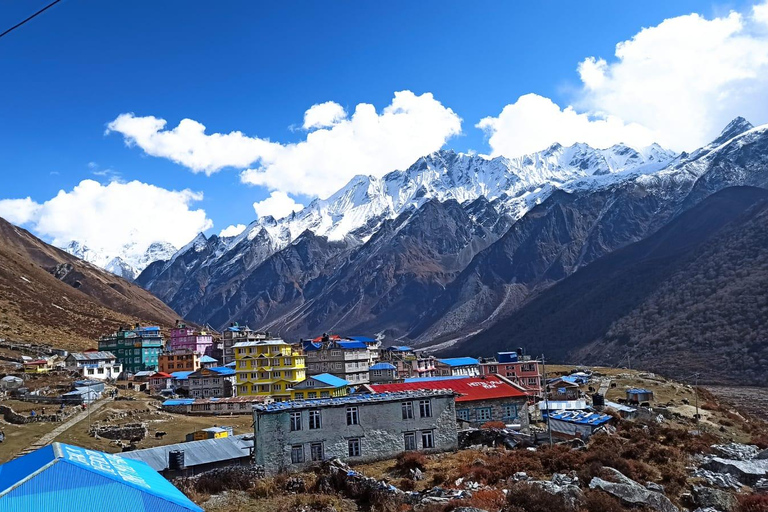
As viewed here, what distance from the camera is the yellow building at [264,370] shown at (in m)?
86.1

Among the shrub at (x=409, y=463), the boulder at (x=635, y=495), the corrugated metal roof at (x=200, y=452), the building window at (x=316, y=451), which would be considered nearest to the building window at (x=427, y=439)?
the shrub at (x=409, y=463)

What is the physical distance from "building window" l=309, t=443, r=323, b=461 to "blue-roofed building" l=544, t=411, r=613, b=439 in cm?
1757

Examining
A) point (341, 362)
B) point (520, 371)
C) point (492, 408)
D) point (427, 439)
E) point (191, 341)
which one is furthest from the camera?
point (191, 341)

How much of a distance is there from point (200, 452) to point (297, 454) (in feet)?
28.7

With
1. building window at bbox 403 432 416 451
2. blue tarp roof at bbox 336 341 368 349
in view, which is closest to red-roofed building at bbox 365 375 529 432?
building window at bbox 403 432 416 451

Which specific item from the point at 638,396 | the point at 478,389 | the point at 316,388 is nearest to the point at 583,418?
the point at 478,389

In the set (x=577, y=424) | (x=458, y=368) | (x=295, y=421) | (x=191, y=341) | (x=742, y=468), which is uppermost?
(x=191, y=341)

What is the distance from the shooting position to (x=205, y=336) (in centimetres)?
13512

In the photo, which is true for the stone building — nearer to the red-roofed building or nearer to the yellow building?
the red-roofed building

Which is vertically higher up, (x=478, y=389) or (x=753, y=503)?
(x=478, y=389)

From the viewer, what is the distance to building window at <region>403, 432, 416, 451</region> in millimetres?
36656

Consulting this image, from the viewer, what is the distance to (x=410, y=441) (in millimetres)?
36812

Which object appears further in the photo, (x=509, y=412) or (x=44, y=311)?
(x=44, y=311)

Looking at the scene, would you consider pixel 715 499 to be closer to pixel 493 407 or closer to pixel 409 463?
pixel 409 463
